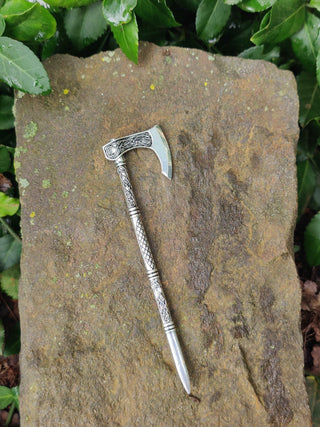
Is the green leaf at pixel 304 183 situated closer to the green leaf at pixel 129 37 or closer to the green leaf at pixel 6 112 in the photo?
the green leaf at pixel 129 37

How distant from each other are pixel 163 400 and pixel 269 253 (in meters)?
0.62

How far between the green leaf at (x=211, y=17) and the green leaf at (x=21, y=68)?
2.18 feet

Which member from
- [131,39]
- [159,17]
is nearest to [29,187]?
[131,39]

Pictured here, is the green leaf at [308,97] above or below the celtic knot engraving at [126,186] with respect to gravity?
above

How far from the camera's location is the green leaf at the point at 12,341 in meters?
1.75

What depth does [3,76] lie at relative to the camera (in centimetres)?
140

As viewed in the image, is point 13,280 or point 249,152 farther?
point 13,280

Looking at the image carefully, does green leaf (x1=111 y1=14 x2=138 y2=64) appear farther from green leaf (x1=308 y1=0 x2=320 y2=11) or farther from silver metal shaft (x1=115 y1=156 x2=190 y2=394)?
green leaf (x1=308 y1=0 x2=320 y2=11)

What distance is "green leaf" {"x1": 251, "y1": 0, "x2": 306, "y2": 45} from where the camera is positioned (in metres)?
1.50

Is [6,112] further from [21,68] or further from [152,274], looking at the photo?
[152,274]

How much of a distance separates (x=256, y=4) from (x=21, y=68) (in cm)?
87

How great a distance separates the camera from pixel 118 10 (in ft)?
4.63

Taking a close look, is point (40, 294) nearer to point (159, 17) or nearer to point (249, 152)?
point (249, 152)

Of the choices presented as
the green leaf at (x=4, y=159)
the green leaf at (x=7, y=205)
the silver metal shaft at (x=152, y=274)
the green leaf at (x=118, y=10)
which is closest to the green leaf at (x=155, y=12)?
the green leaf at (x=118, y=10)
